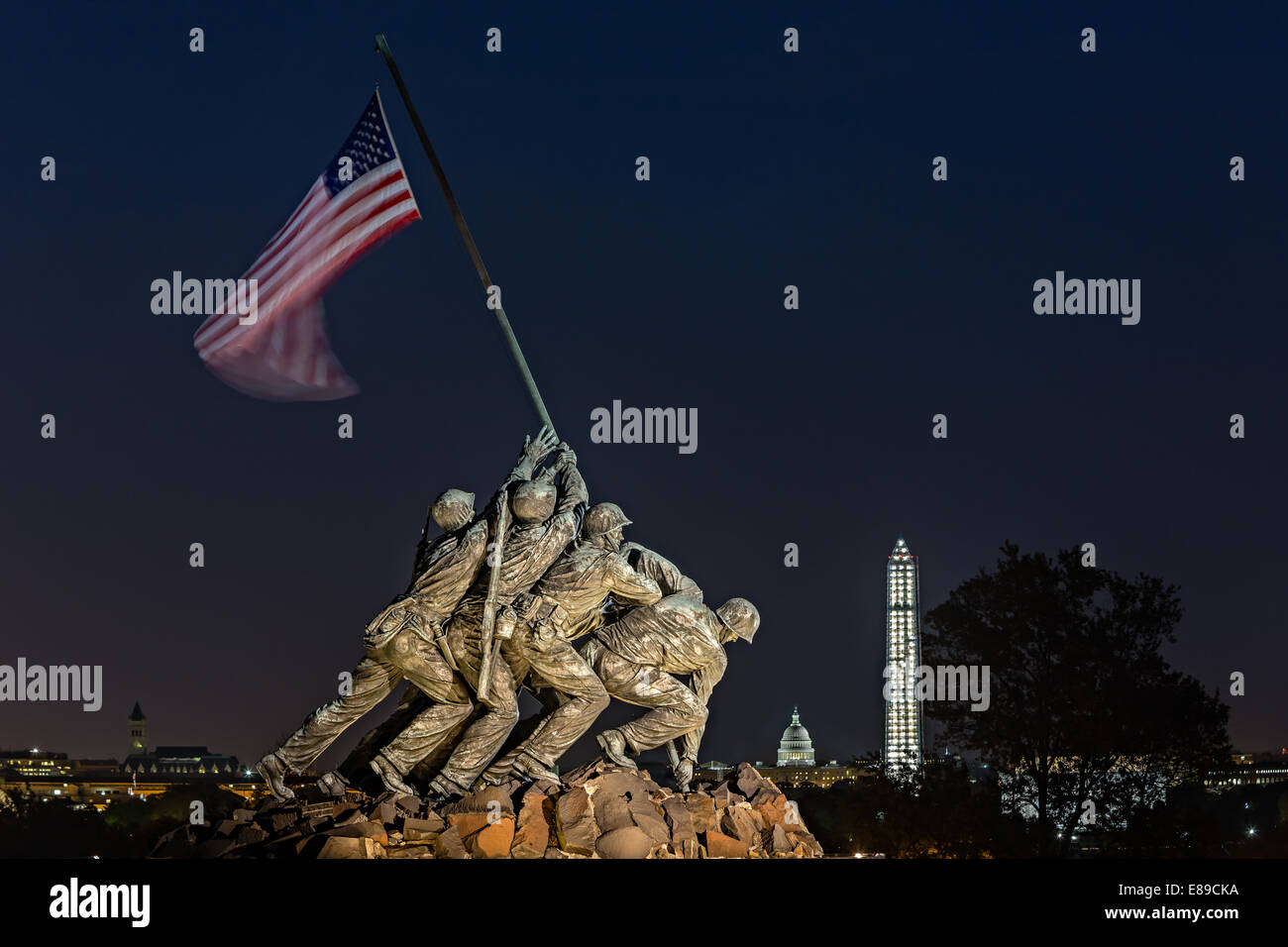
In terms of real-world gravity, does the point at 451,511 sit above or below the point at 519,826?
above

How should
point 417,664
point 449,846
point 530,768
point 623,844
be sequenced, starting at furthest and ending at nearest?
point 417,664 < point 530,768 < point 623,844 < point 449,846

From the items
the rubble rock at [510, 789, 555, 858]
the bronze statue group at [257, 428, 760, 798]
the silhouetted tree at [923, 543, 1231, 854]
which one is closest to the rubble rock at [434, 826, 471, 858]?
the rubble rock at [510, 789, 555, 858]

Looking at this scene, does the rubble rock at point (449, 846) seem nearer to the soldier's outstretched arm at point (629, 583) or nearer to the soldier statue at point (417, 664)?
the soldier statue at point (417, 664)

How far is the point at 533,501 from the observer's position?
20.4 meters

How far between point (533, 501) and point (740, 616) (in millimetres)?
2775

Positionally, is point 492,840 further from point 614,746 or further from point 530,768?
point 614,746

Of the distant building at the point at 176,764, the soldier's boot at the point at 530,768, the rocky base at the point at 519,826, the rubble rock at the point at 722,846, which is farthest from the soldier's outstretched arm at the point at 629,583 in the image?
the distant building at the point at 176,764

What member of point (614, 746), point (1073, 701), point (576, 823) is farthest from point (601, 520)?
point (1073, 701)

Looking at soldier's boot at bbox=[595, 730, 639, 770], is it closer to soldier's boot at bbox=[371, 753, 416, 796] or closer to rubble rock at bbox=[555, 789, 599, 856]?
rubble rock at bbox=[555, 789, 599, 856]

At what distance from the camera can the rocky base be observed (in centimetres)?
1817

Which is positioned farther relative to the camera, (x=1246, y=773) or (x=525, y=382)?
(x=1246, y=773)
